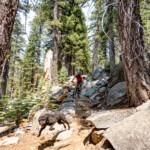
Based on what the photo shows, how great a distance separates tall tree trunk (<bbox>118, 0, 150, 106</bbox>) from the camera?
763 centimetres

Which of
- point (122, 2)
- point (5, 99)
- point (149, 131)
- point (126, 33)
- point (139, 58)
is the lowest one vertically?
point (149, 131)

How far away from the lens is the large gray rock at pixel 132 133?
5.85m

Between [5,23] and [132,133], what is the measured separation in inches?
149

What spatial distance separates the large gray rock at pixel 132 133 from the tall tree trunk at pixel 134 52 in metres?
1.34

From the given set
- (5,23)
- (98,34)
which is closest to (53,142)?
(5,23)

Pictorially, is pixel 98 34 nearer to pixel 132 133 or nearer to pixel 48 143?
pixel 48 143

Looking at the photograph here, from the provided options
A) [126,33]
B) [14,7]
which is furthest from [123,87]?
[14,7]

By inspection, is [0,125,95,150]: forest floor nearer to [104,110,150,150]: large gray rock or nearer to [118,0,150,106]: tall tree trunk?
A: [104,110,150,150]: large gray rock

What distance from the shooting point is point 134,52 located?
767 cm

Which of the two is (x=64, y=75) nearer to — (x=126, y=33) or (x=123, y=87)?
(x=123, y=87)

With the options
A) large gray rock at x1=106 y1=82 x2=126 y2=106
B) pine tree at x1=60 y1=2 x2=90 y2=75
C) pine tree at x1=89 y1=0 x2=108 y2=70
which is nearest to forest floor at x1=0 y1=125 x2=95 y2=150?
large gray rock at x1=106 y1=82 x2=126 y2=106

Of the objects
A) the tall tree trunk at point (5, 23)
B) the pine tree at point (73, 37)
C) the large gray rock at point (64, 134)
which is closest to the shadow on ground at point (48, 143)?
the large gray rock at point (64, 134)

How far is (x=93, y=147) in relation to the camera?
722 cm

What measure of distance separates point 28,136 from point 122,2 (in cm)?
584
